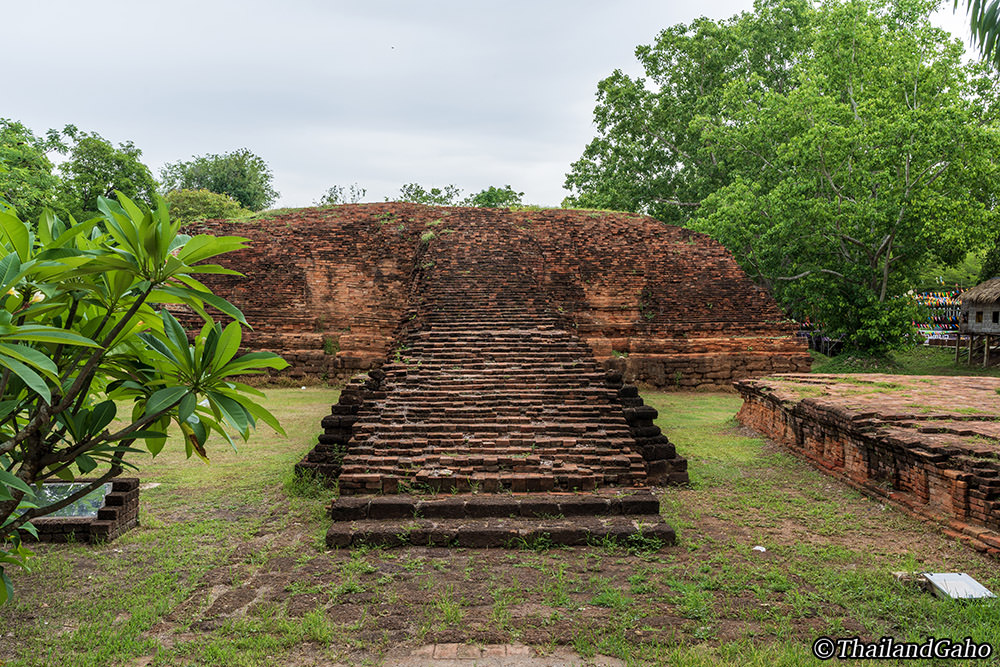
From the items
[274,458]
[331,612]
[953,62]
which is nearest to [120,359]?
[331,612]

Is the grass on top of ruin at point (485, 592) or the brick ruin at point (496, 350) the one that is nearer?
the grass on top of ruin at point (485, 592)

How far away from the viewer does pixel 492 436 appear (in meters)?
5.65

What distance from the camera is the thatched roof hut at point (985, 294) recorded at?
15844mm

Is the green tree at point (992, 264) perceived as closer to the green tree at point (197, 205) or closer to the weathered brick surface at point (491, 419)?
the weathered brick surface at point (491, 419)

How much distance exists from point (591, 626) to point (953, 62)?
18.6 m

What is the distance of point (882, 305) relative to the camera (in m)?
14.5

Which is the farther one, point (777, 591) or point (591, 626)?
point (777, 591)

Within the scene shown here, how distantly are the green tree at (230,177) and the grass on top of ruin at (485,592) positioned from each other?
29.6 meters

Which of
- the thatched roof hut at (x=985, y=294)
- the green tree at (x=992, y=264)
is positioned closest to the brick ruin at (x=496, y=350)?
the thatched roof hut at (x=985, y=294)

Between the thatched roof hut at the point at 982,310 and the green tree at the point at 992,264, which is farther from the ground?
the green tree at the point at 992,264

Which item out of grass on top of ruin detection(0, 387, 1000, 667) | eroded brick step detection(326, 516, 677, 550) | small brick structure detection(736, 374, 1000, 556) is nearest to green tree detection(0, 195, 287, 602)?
grass on top of ruin detection(0, 387, 1000, 667)

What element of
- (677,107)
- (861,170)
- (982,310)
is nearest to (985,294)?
(982,310)

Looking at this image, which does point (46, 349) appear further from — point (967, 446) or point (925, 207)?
point (925, 207)

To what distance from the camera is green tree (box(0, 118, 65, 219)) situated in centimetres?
1399
